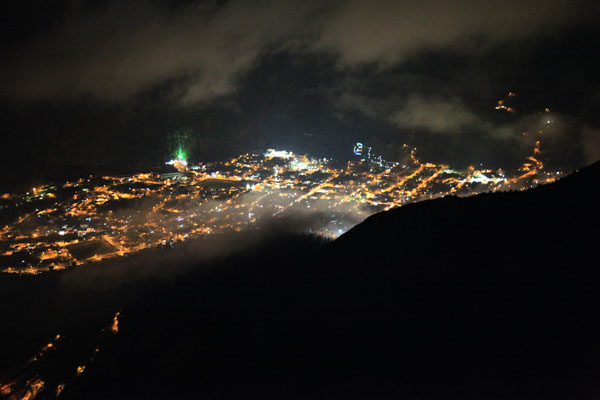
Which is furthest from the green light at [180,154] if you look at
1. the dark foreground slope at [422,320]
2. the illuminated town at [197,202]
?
the dark foreground slope at [422,320]

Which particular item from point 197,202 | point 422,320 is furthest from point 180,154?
point 422,320

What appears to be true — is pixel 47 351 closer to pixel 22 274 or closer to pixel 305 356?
pixel 22 274

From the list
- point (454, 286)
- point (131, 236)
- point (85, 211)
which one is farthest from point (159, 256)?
point (454, 286)

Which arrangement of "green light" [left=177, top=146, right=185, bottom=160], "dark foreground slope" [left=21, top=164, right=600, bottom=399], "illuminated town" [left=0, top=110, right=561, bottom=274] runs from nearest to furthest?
1. "dark foreground slope" [left=21, top=164, right=600, bottom=399]
2. "illuminated town" [left=0, top=110, right=561, bottom=274]
3. "green light" [left=177, top=146, right=185, bottom=160]

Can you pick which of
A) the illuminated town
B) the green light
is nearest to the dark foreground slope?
the illuminated town

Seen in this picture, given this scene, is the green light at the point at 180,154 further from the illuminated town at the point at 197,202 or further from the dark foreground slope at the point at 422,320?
the dark foreground slope at the point at 422,320

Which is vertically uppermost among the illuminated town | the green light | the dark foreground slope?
the green light

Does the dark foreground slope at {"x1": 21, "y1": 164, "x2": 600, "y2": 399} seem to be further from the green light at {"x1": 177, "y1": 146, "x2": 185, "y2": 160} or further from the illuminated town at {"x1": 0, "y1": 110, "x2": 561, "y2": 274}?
the green light at {"x1": 177, "y1": 146, "x2": 185, "y2": 160}
